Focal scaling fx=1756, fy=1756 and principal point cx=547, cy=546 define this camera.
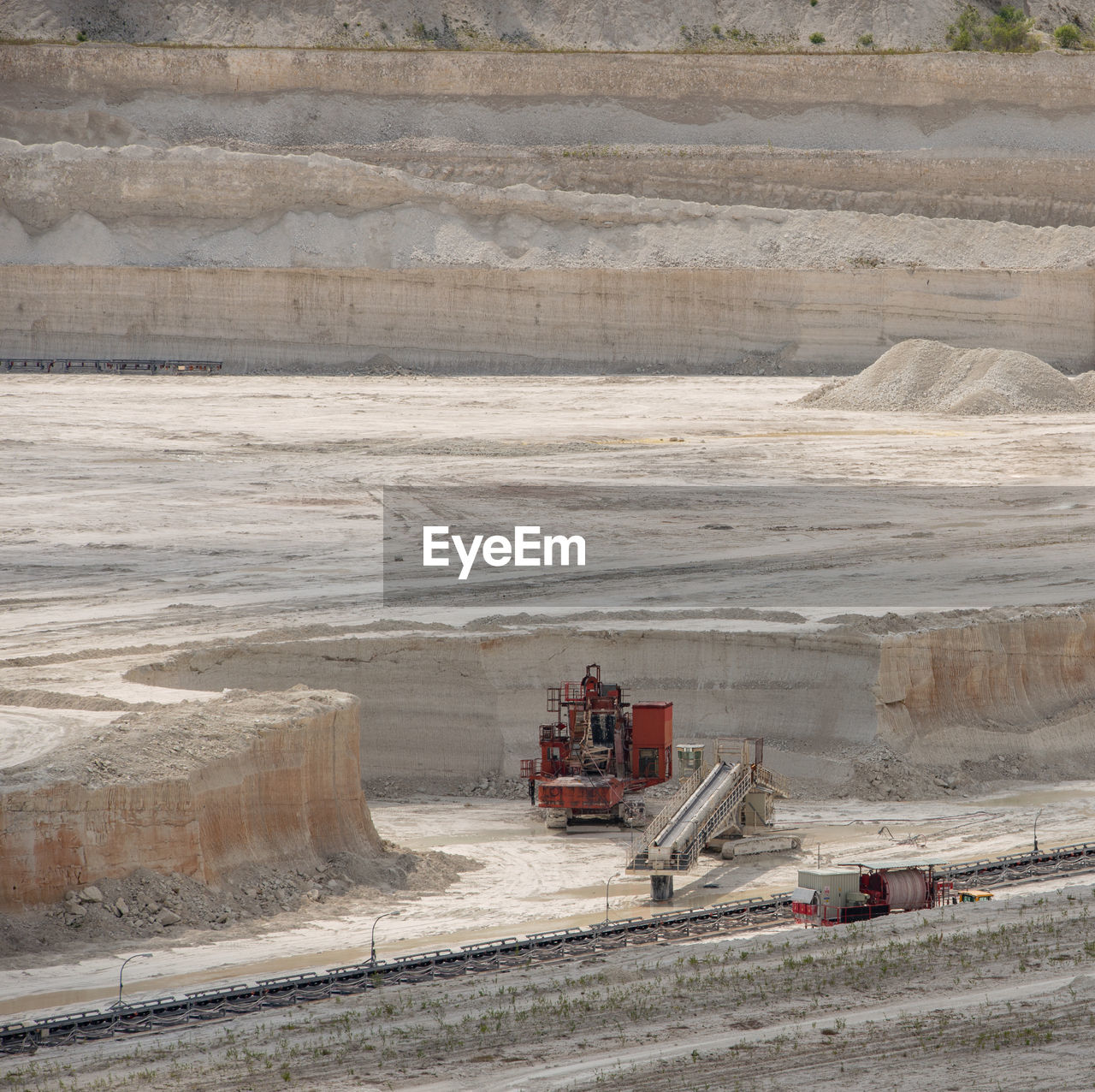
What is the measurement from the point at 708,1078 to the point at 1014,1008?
1905 mm

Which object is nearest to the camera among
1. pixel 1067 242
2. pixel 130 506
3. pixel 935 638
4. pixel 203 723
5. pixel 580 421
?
pixel 203 723

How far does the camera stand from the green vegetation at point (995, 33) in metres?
56.5

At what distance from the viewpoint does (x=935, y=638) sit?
17.6 metres

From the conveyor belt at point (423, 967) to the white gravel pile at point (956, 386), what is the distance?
20.7 m

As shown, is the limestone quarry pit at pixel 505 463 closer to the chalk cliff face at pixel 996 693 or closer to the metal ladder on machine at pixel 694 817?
the chalk cliff face at pixel 996 693

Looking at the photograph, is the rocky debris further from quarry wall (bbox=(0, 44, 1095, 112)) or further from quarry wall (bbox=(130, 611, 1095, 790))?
quarry wall (bbox=(0, 44, 1095, 112))

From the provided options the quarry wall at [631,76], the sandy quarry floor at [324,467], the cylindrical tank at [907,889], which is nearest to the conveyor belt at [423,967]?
the cylindrical tank at [907,889]

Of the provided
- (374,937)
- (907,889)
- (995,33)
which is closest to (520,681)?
(374,937)

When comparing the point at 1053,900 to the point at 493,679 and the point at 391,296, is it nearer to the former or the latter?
the point at 493,679

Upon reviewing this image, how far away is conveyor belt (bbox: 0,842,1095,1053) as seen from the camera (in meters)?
9.76

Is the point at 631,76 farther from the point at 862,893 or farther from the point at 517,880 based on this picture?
the point at 862,893

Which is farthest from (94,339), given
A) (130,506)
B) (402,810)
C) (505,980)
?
(505,980)

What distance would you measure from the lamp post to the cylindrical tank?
357cm

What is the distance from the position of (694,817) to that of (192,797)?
13.6 ft
